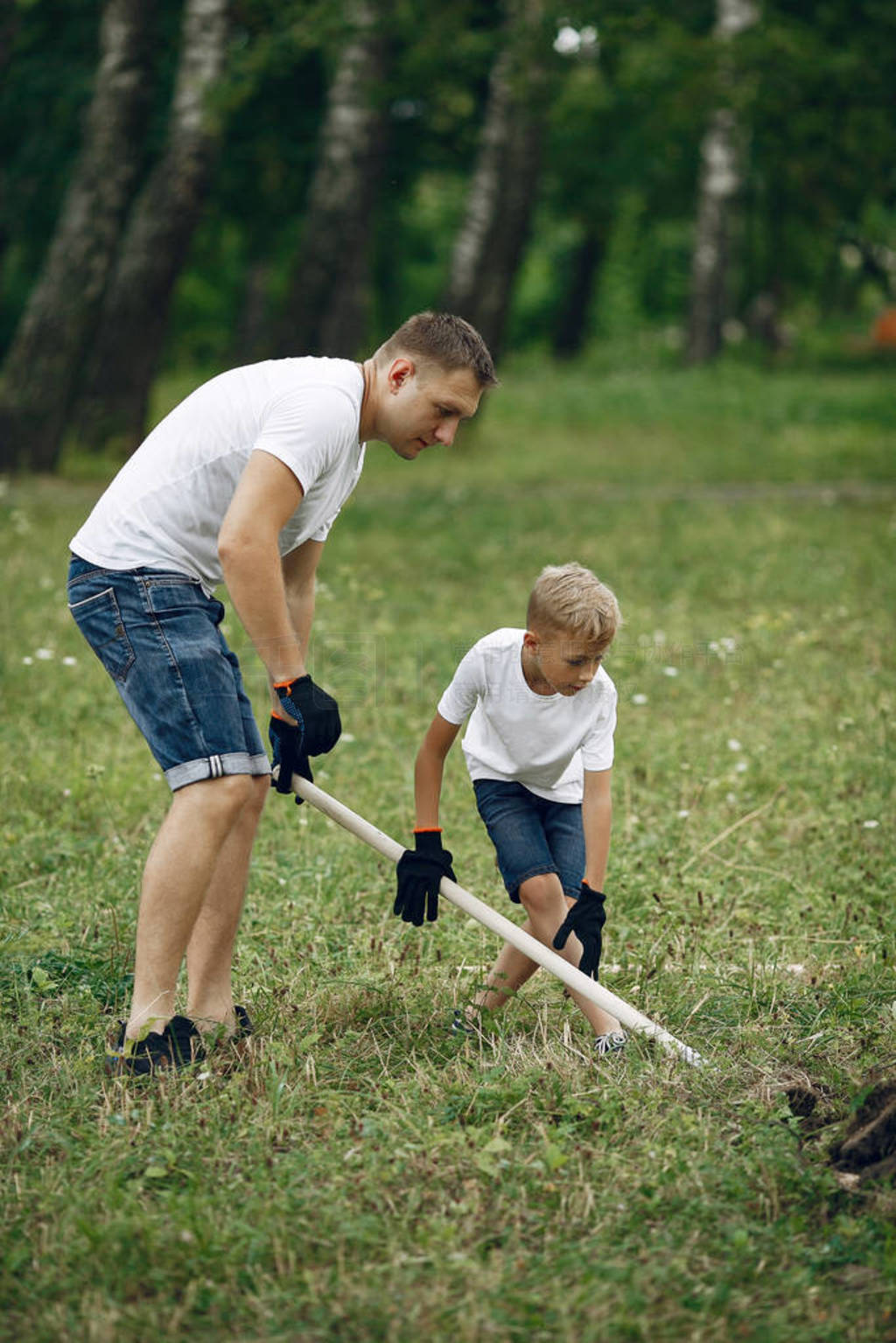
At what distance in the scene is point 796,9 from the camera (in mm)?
15297

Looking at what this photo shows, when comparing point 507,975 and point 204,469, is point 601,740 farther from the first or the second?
point 204,469

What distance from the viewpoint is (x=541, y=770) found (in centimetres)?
387

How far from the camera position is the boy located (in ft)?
12.0

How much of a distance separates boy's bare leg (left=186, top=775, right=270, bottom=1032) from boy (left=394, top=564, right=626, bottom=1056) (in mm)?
408

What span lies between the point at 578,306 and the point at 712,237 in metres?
9.81

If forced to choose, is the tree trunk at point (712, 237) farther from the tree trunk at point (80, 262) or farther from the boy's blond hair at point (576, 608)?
the boy's blond hair at point (576, 608)

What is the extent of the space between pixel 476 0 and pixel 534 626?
11.7 metres

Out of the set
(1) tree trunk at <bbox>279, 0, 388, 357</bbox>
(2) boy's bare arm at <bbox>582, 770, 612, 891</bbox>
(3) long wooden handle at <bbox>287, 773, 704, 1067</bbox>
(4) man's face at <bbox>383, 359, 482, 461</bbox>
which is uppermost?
(1) tree trunk at <bbox>279, 0, 388, 357</bbox>

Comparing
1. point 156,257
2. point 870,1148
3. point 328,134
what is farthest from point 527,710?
point 328,134

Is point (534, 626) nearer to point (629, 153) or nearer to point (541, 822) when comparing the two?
point (541, 822)

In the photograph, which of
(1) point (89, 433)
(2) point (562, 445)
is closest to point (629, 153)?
(2) point (562, 445)

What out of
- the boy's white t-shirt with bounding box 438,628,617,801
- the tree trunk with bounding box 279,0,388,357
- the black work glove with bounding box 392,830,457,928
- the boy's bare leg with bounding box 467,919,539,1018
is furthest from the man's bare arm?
the tree trunk with bounding box 279,0,388,357

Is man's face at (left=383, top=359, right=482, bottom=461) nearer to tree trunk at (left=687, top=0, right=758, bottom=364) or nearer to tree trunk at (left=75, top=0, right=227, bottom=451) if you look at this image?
tree trunk at (left=75, top=0, right=227, bottom=451)

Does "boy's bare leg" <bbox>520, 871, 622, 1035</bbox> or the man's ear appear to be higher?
the man's ear
